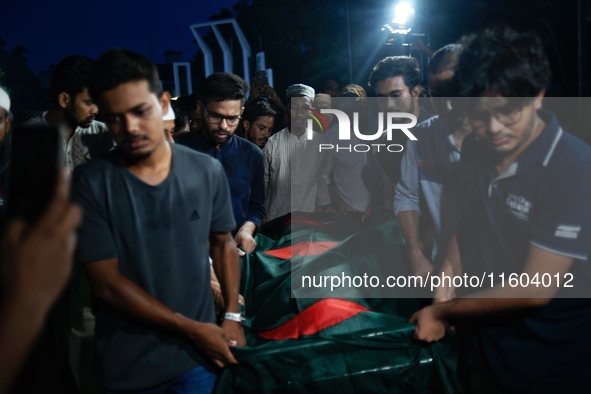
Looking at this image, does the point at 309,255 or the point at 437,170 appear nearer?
the point at 437,170

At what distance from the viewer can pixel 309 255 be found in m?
3.42

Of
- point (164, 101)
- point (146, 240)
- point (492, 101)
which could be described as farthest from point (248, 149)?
point (492, 101)

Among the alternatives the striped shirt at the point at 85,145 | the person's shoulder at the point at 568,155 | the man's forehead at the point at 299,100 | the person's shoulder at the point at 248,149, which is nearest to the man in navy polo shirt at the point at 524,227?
the person's shoulder at the point at 568,155

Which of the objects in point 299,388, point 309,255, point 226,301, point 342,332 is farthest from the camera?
point 309,255

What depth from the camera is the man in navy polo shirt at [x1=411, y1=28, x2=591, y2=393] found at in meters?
1.75

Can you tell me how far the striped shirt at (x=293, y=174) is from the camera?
185 inches

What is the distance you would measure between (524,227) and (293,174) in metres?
3.12

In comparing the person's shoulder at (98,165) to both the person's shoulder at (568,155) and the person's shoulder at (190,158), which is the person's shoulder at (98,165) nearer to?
the person's shoulder at (190,158)

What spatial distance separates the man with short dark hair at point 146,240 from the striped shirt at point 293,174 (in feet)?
8.63

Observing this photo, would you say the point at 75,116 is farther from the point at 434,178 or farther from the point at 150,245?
the point at 434,178

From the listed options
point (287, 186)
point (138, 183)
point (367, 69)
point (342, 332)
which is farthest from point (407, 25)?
point (367, 69)

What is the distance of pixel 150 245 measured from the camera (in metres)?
1.84

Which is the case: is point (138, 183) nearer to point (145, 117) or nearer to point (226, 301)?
point (145, 117)

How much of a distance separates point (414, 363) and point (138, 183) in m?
1.39
